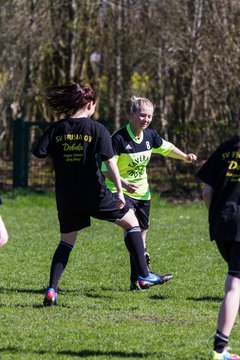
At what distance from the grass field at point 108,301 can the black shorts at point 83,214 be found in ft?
2.21

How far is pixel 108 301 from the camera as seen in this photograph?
302 inches

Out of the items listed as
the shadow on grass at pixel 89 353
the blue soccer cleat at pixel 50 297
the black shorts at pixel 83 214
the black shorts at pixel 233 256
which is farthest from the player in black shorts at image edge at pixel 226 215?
the blue soccer cleat at pixel 50 297

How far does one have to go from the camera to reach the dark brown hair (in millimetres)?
7348

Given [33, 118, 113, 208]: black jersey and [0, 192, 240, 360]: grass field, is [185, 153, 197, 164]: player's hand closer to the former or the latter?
[33, 118, 113, 208]: black jersey

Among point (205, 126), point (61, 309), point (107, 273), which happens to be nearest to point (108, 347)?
point (61, 309)

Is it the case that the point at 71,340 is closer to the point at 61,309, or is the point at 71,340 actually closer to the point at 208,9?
the point at 61,309

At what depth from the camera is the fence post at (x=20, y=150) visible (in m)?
19.6

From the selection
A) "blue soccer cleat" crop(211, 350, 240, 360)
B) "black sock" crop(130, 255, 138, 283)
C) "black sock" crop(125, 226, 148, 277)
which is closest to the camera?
"blue soccer cleat" crop(211, 350, 240, 360)

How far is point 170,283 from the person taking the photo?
8734mm

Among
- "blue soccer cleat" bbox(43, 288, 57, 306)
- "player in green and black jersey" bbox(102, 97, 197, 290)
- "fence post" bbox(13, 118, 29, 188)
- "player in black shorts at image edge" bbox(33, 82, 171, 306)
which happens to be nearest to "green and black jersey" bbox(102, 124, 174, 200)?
"player in green and black jersey" bbox(102, 97, 197, 290)

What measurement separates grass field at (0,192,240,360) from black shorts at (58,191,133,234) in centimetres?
67

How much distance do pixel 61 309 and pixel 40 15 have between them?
16.4 m


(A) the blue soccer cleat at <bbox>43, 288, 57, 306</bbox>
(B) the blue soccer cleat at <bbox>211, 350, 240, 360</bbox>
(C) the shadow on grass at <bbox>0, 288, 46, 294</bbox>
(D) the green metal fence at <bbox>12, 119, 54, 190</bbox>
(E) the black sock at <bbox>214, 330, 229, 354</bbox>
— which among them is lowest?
(D) the green metal fence at <bbox>12, 119, 54, 190</bbox>

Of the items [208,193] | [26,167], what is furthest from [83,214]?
[26,167]
